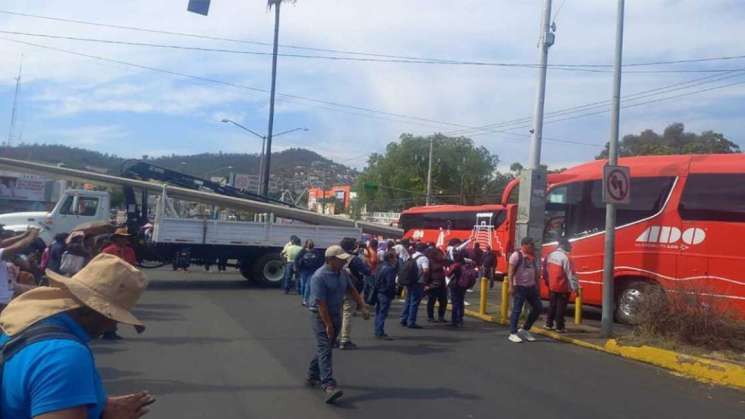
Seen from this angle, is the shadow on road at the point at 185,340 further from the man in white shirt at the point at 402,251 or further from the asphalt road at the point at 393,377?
the man in white shirt at the point at 402,251

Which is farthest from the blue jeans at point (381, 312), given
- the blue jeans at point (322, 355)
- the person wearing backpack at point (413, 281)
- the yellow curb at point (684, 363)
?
the blue jeans at point (322, 355)

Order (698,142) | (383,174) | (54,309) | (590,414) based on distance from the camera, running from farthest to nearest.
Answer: (383,174), (698,142), (590,414), (54,309)

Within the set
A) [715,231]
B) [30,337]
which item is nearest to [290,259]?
[715,231]

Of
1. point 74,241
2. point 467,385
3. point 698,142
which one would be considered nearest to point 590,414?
point 467,385

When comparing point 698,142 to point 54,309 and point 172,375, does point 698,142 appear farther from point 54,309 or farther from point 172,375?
point 54,309

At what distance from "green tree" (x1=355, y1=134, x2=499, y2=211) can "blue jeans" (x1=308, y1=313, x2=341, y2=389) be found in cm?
5662

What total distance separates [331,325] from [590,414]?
2.92 m

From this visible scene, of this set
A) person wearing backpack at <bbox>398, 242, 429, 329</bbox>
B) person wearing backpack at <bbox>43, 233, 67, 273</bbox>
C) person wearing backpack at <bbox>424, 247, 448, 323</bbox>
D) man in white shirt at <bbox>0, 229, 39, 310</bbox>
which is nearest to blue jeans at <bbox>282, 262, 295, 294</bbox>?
person wearing backpack at <bbox>424, 247, 448, 323</bbox>

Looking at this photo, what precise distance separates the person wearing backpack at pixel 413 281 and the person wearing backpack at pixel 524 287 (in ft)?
5.82

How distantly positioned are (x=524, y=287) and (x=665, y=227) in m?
4.64

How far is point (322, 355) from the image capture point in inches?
311

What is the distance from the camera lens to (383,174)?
223ft

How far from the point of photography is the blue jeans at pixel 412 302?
13633mm

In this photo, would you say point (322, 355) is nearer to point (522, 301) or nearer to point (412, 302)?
point (522, 301)
